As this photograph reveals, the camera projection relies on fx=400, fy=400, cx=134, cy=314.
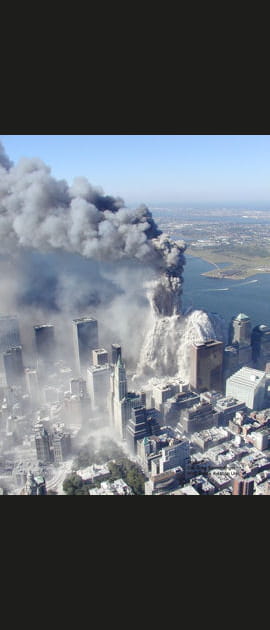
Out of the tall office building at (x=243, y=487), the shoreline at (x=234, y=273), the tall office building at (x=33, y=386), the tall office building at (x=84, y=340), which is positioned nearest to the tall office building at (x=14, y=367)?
the tall office building at (x=33, y=386)

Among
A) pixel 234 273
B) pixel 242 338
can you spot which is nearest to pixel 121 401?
pixel 242 338

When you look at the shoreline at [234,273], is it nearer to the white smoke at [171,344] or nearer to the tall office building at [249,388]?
the white smoke at [171,344]

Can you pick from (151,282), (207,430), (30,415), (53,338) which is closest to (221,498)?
(207,430)

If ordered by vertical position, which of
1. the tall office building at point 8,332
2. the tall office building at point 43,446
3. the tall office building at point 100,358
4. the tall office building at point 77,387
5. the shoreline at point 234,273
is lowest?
the tall office building at point 43,446

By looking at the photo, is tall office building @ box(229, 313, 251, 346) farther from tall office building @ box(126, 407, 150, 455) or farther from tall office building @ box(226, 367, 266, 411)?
tall office building @ box(126, 407, 150, 455)

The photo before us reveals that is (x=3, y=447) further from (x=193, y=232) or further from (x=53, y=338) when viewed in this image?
(x=193, y=232)

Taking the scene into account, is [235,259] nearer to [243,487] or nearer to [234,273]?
[234,273]

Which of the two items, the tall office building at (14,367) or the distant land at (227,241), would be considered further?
the distant land at (227,241)
